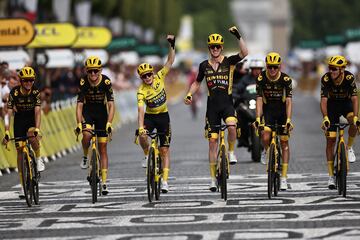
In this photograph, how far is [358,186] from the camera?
18.6 m

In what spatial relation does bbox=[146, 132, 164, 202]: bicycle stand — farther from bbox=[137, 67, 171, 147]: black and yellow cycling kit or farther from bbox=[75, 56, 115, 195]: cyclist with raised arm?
bbox=[75, 56, 115, 195]: cyclist with raised arm

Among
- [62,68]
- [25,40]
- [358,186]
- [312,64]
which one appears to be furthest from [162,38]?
[358,186]

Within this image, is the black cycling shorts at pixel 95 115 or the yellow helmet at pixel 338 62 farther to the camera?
the black cycling shorts at pixel 95 115

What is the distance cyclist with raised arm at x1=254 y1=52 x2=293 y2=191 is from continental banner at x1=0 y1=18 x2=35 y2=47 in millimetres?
11879

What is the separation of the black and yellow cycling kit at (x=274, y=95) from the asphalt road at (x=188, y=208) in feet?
3.28

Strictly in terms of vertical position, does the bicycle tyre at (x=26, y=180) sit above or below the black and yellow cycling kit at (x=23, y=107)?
below

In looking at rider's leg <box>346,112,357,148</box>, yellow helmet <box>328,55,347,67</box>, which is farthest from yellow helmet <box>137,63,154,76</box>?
rider's leg <box>346,112,357,148</box>

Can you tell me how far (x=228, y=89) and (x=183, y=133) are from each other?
19.3 meters

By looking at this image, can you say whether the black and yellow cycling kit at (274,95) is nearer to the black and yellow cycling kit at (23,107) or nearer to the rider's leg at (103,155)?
the rider's leg at (103,155)

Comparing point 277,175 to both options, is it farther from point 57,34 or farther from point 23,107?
point 57,34

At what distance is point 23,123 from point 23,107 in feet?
0.71

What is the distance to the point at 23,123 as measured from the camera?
59.2ft

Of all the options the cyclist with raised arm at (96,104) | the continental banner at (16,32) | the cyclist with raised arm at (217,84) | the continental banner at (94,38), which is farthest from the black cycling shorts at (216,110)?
the continental banner at (94,38)

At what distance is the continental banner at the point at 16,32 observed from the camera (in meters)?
28.8
